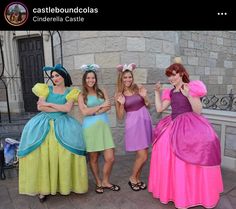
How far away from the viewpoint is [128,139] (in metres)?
2.81

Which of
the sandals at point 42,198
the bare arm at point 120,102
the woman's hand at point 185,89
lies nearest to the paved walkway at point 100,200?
the sandals at point 42,198

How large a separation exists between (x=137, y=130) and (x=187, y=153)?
70 cm

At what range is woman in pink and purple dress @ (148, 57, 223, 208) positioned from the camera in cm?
223

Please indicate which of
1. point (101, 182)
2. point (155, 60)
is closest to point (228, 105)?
point (155, 60)

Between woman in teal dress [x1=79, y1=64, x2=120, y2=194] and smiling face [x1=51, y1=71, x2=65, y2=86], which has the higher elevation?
smiling face [x1=51, y1=71, x2=65, y2=86]

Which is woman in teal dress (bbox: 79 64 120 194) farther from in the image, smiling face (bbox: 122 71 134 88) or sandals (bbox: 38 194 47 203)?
sandals (bbox: 38 194 47 203)

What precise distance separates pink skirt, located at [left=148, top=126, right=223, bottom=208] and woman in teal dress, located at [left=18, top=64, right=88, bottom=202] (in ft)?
3.03

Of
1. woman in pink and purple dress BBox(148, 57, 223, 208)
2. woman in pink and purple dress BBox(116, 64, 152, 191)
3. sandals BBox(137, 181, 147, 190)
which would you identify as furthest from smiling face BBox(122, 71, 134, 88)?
sandals BBox(137, 181, 147, 190)

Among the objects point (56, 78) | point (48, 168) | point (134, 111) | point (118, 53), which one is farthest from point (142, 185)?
point (118, 53)

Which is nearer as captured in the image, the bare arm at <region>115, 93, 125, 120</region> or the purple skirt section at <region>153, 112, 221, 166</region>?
the purple skirt section at <region>153, 112, 221, 166</region>

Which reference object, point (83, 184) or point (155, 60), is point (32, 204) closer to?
point (83, 184)

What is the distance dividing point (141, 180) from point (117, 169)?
0.55 m
